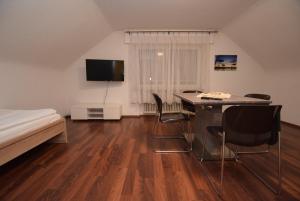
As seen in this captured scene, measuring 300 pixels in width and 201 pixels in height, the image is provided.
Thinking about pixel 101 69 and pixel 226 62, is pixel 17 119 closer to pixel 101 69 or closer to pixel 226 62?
pixel 101 69

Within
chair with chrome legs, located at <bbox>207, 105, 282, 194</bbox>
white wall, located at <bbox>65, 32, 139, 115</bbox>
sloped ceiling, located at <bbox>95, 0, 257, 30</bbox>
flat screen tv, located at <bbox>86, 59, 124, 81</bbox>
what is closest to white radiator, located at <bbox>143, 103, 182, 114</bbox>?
white wall, located at <bbox>65, 32, 139, 115</bbox>

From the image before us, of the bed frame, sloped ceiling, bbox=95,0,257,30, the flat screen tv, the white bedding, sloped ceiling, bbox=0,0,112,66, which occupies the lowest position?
the bed frame

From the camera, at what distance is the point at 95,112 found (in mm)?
4348

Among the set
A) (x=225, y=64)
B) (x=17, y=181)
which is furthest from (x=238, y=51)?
(x=17, y=181)

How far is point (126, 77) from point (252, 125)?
3.52 m

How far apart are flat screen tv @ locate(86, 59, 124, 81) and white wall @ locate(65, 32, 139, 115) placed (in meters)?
0.26

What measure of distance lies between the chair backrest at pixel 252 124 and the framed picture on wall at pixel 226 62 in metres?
3.28

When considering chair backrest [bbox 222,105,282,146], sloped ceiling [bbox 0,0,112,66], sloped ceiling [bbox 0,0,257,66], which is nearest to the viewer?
chair backrest [bbox 222,105,282,146]

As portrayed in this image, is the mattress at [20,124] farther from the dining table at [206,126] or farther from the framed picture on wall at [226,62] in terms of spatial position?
the framed picture on wall at [226,62]

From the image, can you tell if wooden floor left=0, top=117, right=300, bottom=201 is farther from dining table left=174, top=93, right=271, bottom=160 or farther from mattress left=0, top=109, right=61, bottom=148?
mattress left=0, top=109, right=61, bottom=148

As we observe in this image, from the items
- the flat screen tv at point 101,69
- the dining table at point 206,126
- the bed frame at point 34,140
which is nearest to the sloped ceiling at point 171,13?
the flat screen tv at point 101,69

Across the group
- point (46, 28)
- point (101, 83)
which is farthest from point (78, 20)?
point (101, 83)

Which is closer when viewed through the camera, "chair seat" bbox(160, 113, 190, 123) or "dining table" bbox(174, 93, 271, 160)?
"dining table" bbox(174, 93, 271, 160)

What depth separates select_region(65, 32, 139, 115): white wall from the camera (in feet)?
14.7
